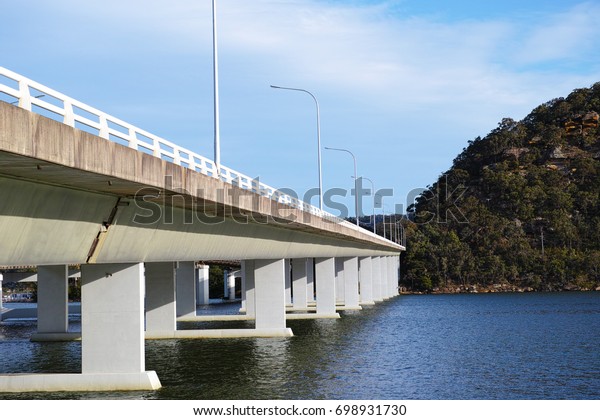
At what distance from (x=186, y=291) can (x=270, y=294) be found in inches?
962

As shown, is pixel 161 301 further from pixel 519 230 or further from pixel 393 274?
pixel 519 230

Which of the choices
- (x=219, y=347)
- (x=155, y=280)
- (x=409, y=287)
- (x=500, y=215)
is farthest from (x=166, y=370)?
(x=500, y=215)

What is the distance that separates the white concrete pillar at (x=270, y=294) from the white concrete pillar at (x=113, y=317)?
25.0 metres

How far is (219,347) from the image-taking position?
46.8 metres

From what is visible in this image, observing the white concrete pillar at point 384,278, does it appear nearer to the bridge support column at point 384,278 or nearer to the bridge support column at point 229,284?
the bridge support column at point 384,278

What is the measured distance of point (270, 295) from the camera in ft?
179

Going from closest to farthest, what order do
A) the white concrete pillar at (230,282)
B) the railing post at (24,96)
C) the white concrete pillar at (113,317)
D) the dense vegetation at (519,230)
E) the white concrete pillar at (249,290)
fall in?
the railing post at (24,96) < the white concrete pillar at (113,317) < the white concrete pillar at (249,290) < the white concrete pillar at (230,282) < the dense vegetation at (519,230)

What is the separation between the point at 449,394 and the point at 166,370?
488 inches

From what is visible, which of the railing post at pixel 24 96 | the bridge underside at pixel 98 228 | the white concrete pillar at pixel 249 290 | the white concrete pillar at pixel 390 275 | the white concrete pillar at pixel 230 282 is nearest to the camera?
the railing post at pixel 24 96

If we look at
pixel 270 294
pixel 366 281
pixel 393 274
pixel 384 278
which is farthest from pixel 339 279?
pixel 270 294

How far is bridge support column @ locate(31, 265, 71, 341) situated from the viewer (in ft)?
175

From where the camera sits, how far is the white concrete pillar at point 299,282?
86500 millimetres

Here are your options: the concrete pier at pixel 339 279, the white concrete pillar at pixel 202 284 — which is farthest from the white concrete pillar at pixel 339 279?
the white concrete pillar at pixel 202 284

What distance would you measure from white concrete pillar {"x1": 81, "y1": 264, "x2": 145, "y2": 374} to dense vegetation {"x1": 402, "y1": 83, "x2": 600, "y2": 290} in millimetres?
140539
